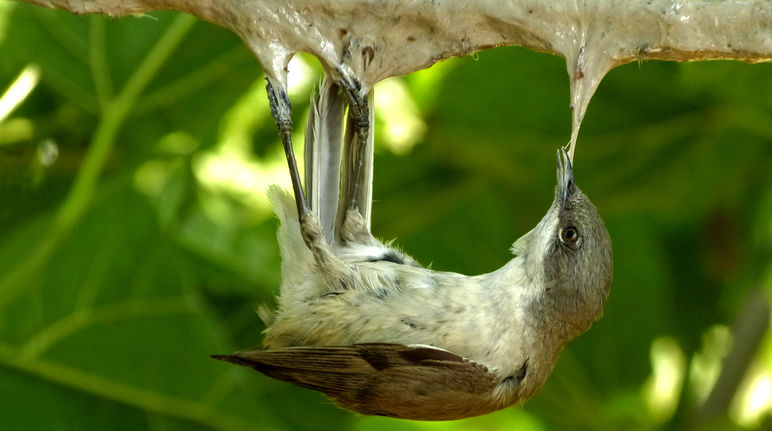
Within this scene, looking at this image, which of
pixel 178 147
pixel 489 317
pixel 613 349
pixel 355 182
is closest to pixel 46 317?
pixel 178 147

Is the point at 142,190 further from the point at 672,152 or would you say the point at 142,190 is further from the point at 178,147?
the point at 672,152

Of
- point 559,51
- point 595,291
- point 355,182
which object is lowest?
point 595,291

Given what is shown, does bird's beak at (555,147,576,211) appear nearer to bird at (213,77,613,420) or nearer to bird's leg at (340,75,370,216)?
bird at (213,77,613,420)

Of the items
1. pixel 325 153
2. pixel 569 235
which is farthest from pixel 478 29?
pixel 569 235

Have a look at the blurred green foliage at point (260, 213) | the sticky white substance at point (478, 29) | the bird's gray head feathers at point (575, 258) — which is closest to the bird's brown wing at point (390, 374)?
the bird's gray head feathers at point (575, 258)

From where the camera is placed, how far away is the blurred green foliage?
329cm

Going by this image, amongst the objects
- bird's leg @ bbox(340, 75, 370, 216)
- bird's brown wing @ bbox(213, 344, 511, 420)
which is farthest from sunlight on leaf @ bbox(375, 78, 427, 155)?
bird's brown wing @ bbox(213, 344, 511, 420)

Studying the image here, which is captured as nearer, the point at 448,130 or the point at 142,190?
the point at 142,190

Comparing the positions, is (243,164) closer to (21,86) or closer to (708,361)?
(21,86)

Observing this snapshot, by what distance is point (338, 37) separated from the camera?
7.14 ft

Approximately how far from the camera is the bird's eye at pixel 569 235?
2816 mm

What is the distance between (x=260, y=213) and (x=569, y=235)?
4.67ft

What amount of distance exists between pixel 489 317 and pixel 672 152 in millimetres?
1614

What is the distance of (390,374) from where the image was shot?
253cm
